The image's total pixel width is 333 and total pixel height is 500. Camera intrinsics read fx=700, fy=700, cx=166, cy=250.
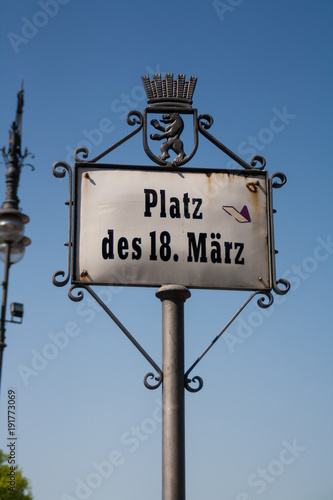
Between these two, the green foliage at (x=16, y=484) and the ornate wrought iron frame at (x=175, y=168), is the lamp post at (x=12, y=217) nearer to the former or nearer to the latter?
the ornate wrought iron frame at (x=175, y=168)

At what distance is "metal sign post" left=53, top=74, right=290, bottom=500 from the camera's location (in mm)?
5316

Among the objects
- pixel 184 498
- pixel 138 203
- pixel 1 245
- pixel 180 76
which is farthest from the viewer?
pixel 1 245

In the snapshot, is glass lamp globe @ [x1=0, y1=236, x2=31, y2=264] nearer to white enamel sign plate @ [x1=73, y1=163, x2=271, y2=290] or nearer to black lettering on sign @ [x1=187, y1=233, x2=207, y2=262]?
white enamel sign plate @ [x1=73, y1=163, x2=271, y2=290]

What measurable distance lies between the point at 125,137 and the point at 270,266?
1591 millimetres

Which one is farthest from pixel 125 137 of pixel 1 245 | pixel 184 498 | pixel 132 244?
pixel 184 498

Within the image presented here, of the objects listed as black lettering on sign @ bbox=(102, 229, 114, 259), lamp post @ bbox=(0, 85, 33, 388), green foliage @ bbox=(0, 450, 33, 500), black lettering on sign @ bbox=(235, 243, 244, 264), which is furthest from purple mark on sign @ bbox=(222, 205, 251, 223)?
green foliage @ bbox=(0, 450, 33, 500)

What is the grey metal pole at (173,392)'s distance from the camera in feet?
16.0

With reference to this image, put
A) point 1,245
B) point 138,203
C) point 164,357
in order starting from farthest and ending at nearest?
point 1,245 → point 138,203 → point 164,357

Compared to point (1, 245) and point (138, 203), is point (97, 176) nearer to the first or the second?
point (138, 203)

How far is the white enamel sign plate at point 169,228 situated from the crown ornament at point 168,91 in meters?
0.64

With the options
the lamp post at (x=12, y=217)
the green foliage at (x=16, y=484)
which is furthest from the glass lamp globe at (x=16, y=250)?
the green foliage at (x=16, y=484)

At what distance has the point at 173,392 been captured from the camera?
507cm

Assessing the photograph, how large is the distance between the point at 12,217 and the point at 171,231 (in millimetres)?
2465

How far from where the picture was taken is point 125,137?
19.0 ft
